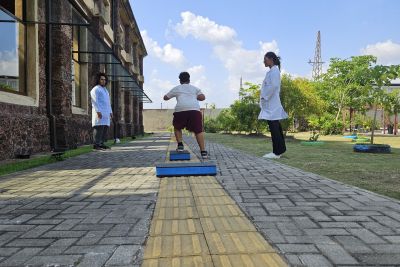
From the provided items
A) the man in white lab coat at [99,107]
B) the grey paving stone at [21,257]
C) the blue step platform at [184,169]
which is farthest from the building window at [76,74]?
the grey paving stone at [21,257]

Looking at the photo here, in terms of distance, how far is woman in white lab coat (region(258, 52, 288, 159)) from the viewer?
7.55 m

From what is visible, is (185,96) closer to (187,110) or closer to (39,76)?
(187,110)

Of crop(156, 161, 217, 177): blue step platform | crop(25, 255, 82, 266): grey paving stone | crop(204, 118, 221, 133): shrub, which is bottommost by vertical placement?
crop(25, 255, 82, 266): grey paving stone

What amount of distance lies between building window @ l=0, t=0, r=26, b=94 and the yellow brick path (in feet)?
18.9

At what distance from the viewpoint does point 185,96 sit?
23.1 feet

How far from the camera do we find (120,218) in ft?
9.24

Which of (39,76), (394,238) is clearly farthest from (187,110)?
(394,238)

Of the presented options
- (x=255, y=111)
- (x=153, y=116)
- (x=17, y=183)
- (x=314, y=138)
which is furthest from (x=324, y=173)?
(x=153, y=116)

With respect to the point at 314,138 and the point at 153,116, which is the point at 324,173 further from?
the point at 153,116

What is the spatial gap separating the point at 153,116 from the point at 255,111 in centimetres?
3327

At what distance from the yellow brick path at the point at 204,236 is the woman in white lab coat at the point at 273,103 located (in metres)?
4.28

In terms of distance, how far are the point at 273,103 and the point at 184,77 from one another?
1.98 metres

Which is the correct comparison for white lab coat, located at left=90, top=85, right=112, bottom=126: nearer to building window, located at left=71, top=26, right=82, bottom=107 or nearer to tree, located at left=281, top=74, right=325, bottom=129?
building window, located at left=71, top=26, right=82, bottom=107

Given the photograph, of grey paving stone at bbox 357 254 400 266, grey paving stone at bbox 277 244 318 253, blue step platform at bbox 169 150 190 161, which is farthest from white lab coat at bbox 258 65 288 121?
grey paving stone at bbox 357 254 400 266
